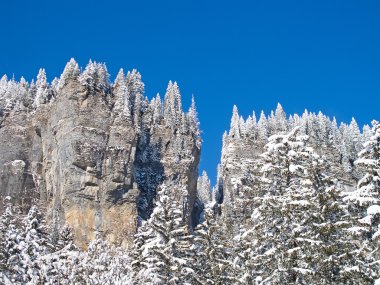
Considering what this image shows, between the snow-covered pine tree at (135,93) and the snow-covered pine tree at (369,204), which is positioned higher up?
the snow-covered pine tree at (135,93)

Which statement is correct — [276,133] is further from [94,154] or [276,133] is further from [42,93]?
[42,93]

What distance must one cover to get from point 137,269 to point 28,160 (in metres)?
68.7

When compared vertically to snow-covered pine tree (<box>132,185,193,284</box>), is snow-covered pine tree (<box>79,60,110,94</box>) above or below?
above

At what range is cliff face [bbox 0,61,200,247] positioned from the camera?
88250 mm

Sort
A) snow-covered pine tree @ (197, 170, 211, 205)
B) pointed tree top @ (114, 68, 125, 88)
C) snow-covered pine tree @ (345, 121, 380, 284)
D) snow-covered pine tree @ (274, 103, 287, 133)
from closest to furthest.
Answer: snow-covered pine tree @ (345, 121, 380, 284) → pointed tree top @ (114, 68, 125, 88) → snow-covered pine tree @ (274, 103, 287, 133) → snow-covered pine tree @ (197, 170, 211, 205)

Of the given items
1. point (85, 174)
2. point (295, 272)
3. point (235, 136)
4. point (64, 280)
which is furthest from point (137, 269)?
point (235, 136)

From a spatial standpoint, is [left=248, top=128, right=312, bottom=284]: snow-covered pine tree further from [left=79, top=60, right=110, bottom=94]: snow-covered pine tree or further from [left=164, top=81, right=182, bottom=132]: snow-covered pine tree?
[left=164, top=81, right=182, bottom=132]: snow-covered pine tree

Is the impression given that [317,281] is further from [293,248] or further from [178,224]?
[178,224]

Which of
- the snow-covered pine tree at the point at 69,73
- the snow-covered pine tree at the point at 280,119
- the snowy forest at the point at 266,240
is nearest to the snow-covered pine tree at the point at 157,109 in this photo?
the snow-covered pine tree at the point at 69,73

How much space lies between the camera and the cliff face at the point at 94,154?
88250 millimetres

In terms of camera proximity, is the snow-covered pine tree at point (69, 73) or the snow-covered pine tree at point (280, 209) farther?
the snow-covered pine tree at point (69, 73)

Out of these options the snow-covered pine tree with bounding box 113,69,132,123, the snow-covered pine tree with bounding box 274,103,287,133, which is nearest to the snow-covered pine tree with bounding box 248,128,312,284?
the snow-covered pine tree with bounding box 113,69,132,123

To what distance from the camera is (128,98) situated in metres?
105

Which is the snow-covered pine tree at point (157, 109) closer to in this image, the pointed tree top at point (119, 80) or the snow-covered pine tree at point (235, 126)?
the pointed tree top at point (119, 80)
